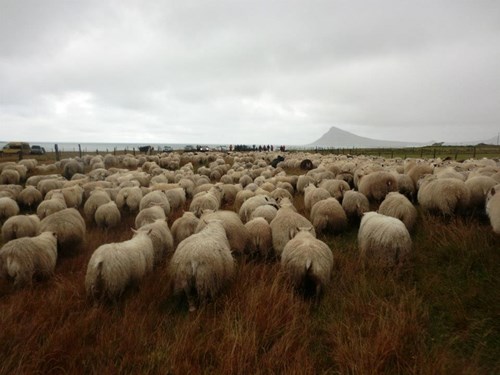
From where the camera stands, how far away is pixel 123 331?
3889 millimetres

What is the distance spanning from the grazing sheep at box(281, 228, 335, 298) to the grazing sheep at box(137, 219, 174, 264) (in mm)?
2919

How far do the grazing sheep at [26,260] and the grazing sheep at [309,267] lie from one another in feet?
15.1

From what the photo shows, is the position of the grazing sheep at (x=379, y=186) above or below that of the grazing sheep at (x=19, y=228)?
above

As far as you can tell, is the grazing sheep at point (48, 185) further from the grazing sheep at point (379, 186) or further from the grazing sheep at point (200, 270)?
the grazing sheep at point (379, 186)

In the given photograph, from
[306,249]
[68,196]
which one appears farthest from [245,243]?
[68,196]

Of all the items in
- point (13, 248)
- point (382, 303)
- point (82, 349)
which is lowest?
point (82, 349)

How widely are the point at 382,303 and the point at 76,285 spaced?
503 cm

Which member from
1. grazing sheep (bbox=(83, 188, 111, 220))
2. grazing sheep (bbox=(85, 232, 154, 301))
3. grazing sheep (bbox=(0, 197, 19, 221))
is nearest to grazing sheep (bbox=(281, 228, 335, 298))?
grazing sheep (bbox=(85, 232, 154, 301))

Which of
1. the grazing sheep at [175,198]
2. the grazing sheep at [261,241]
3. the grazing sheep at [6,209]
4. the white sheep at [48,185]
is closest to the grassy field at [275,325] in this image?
the grazing sheep at [261,241]

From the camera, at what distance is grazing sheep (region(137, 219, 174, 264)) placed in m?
6.34

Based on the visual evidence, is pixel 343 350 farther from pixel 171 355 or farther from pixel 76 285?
pixel 76 285

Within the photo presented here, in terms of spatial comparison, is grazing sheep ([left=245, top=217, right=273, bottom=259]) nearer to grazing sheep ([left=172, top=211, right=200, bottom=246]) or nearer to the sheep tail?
grazing sheep ([left=172, top=211, right=200, bottom=246])

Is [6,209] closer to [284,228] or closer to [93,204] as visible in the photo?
[93,204]

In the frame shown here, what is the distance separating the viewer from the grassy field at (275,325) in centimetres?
333
